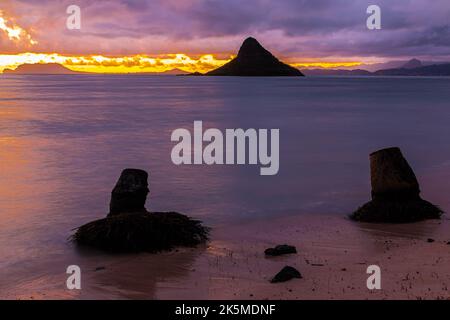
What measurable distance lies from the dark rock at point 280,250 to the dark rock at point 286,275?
164 centimetres

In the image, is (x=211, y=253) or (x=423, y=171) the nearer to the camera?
(x=211, y=253)

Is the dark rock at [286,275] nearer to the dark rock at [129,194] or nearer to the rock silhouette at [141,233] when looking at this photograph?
the rock silhouette at [141,233]

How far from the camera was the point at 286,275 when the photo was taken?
10.6m

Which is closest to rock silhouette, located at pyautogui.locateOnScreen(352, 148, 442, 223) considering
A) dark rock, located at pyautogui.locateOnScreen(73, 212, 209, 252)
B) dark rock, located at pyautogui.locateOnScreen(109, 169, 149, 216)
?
dark rock, located at pyautogui.locateOnScreen(73, 212, 209, 252)

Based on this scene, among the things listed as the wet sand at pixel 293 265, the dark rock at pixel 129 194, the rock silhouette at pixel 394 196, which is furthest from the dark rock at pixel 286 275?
the rock silhouette at pixel 394 196

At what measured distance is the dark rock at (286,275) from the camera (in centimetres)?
1055

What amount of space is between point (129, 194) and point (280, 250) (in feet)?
12.6

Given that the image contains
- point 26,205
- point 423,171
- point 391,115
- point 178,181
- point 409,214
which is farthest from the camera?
point 391,115

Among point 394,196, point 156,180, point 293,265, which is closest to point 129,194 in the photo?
point 293,265

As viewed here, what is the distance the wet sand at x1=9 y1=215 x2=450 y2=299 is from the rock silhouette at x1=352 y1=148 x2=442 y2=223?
1.27ft

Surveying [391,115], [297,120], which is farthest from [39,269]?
[391,115]

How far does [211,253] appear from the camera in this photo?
41.9 ft

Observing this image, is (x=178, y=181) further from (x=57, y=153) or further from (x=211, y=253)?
(x=57, y=153)
